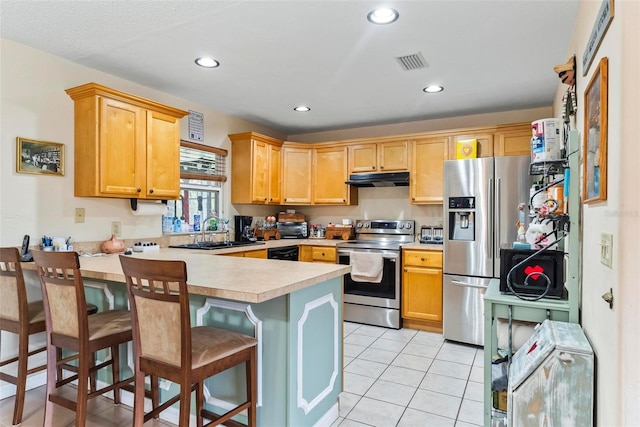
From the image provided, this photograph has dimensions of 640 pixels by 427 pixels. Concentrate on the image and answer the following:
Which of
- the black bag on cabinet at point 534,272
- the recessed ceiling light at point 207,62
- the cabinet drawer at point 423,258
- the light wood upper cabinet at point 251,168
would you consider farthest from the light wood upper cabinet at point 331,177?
the black bag on cabinet at point 534,272

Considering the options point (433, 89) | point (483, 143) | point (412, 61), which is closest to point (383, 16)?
point (412, 61)

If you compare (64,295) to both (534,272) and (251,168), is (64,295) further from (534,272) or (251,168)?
(251,168)

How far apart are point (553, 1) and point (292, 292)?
2139 mm

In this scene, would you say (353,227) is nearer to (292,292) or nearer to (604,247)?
(292,292)

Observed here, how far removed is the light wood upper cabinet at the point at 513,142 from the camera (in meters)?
3.77

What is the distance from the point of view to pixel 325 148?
488 centimetres

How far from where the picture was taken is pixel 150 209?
3.38 meters

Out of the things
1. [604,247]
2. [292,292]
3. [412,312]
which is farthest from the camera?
[412,312]

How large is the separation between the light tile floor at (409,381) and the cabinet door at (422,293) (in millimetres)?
218

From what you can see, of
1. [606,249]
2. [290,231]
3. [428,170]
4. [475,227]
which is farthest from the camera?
[290,231]

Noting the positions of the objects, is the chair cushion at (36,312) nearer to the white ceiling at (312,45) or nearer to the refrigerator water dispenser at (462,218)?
the white ceiling at (312,45)

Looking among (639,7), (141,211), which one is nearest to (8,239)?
(141,211)

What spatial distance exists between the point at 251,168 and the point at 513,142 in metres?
2.91

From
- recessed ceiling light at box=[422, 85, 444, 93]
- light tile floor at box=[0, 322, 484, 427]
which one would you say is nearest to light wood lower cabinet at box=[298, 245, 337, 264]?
light tile floor at box=[0, 322, 484, 427]
